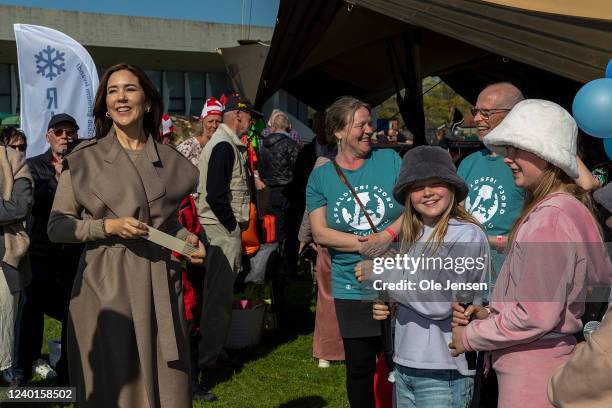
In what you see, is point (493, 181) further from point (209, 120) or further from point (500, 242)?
point (209, 120)

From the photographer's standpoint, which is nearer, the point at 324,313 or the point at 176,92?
the point at 324,313

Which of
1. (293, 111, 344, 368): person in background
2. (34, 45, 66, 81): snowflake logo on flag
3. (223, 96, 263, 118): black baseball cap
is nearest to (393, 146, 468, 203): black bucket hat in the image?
(293, 111, 344, 368): person in background

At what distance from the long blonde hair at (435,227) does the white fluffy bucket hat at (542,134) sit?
1.69 ft

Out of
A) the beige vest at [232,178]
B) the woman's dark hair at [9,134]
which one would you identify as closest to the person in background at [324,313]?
the beige vest at [232,178]

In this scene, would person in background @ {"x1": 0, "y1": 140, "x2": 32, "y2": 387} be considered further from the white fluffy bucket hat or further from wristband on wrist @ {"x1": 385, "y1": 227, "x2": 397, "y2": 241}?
the white fluffy bucket hat

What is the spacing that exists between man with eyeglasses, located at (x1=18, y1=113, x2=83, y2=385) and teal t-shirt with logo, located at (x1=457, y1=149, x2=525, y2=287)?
310 centimetres

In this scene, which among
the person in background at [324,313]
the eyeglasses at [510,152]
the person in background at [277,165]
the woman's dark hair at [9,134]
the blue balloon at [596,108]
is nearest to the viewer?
the eyeglasses at [510,152]

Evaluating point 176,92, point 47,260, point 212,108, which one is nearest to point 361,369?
point 47,260

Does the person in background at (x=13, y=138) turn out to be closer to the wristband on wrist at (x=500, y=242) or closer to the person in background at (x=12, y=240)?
the person in background at (x=12, y=240)

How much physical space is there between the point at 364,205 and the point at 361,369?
0.91 metres

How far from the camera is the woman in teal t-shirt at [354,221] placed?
4.35 metres

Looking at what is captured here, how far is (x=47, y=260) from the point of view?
20.3ft

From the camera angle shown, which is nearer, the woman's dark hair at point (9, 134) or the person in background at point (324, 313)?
the person in background at point (324, 313)

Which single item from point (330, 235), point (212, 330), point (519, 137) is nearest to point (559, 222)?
point (519, 137)
